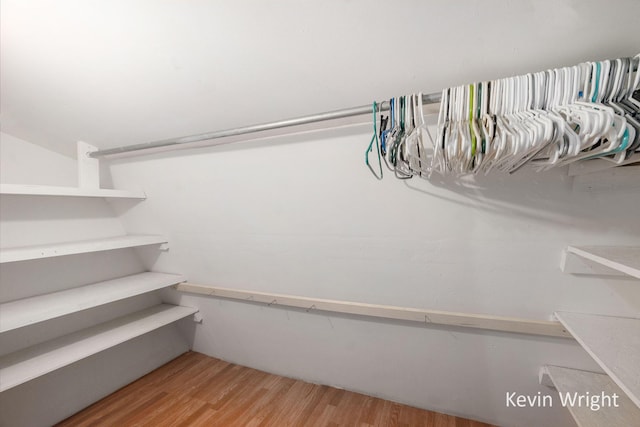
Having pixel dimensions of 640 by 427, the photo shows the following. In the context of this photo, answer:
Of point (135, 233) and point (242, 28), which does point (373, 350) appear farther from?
point (135, 233)

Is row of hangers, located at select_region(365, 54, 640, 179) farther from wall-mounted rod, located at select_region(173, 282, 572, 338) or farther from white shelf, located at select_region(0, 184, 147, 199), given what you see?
white shelf, located at select_region(0, 184, 147, 199)

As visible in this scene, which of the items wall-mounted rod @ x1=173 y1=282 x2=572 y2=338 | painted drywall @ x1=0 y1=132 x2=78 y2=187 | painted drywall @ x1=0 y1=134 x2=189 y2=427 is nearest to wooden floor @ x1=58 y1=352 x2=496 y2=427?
painted drywall @ x1=0 y1=134 x2=189 y2=427

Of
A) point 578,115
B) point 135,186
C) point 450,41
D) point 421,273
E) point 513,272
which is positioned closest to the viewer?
point 578,115

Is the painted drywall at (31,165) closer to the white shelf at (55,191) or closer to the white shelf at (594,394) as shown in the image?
the white shelf at (55,191)

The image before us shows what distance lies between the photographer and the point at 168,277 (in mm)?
1872

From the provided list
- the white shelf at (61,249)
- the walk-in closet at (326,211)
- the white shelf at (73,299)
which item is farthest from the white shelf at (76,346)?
the white shelf at (61,249)

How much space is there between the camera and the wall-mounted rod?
1083 millimetres

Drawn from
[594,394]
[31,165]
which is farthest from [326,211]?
[31,165]

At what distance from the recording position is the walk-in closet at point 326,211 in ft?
2.15

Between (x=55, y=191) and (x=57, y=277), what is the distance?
2.44 ft

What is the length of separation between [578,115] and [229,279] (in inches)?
70.9

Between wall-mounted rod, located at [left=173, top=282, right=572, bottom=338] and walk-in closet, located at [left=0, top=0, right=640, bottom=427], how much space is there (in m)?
0.01

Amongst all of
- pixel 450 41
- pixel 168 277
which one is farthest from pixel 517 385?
pixel 168 277

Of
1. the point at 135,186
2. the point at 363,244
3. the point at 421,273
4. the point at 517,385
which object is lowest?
the point at 517,385
